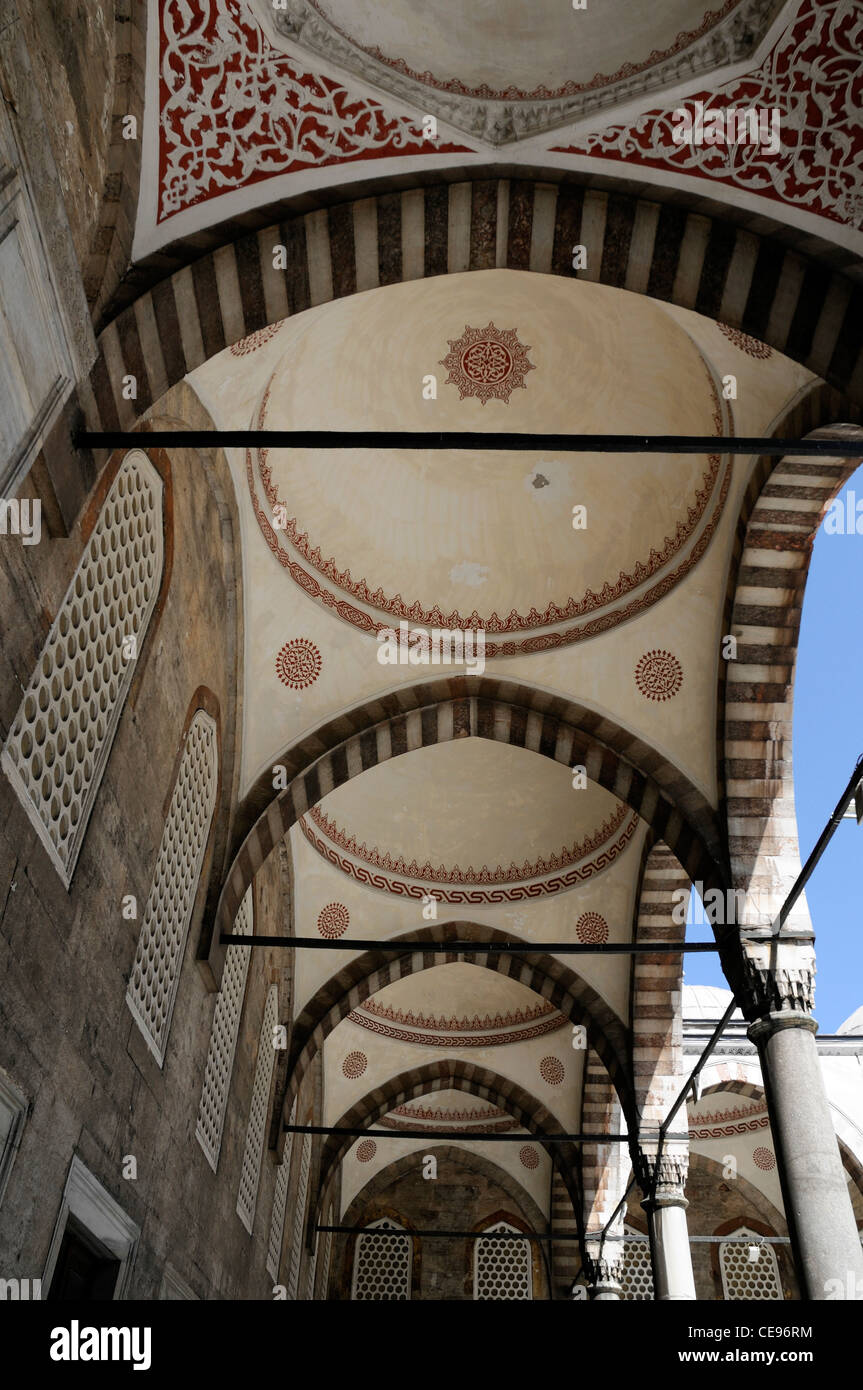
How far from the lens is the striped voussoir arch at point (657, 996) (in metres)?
10.8

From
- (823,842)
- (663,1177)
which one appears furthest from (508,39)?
(663,1177)

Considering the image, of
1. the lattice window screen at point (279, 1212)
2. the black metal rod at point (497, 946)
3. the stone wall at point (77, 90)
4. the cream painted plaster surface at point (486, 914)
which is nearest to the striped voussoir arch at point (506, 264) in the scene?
the stone wall at point (77, 90)

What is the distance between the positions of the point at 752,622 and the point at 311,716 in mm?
3348

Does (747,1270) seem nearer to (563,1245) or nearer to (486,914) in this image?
(563,1245)

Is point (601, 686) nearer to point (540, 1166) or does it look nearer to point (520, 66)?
point (520, 66)

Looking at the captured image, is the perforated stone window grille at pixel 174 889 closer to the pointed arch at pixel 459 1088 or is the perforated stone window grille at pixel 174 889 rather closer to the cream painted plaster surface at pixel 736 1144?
the pointed arch at pixel 459 1088

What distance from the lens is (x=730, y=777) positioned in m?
8.14

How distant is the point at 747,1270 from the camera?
55.8 ft

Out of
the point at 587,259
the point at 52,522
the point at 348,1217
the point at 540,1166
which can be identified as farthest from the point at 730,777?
the point at 348,1217

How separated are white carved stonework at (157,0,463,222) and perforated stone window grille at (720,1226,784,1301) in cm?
1708

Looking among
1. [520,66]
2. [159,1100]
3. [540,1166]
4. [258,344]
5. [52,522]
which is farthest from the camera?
[540,1166]

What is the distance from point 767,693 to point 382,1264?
1309 centimetres

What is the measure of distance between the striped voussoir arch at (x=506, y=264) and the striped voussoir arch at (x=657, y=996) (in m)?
6.51

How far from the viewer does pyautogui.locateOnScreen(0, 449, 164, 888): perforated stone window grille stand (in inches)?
→ 164
